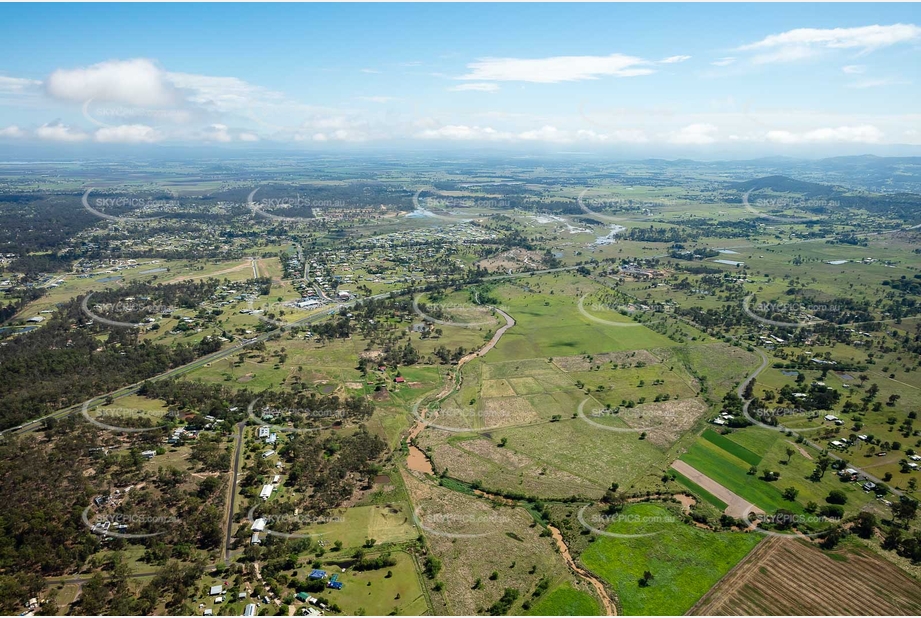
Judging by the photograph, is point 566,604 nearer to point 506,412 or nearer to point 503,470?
point 503,470

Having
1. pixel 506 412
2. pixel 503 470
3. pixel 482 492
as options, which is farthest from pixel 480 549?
pixel 506 412

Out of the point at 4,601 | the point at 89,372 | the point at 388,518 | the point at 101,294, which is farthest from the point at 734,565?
the point at 101,294

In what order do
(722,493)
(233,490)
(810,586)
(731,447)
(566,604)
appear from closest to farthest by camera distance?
(566,604) < (810,586) < (233,490) < (722,493) < (731,447)

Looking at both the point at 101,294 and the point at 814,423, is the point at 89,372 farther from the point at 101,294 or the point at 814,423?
the point at 814,423

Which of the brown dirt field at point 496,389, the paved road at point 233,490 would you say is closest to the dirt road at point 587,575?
the brown dirt field at point 496,389

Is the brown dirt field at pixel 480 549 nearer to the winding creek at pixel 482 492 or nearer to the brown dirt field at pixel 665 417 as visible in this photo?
the winding creek at pixel 482 492

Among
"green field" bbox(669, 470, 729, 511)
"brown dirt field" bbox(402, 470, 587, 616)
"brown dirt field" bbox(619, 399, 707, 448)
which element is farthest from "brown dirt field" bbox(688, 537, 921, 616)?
"brown dirt field" bbox(619, 399, 707, 448)

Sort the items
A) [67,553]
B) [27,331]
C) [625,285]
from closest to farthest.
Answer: [67,553], [27,331], [625,285]
